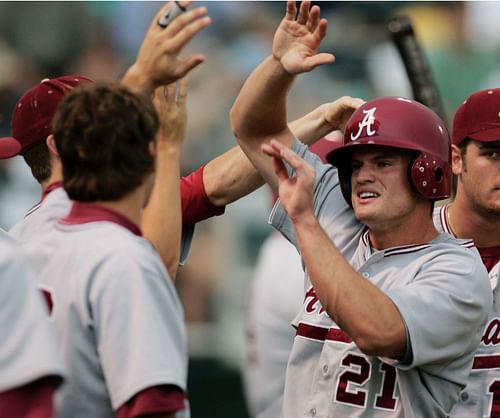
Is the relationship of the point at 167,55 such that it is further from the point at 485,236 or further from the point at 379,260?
the point at 485,236

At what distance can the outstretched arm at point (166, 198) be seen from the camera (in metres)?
3.18

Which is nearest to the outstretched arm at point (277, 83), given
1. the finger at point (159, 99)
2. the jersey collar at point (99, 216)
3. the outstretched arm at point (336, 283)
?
the outstretched arm at point (336, 283)

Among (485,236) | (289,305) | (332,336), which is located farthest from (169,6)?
(289,305)

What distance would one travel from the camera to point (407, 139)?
3.63 metres

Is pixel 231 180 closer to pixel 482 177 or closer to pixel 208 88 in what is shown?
pixel 482 177

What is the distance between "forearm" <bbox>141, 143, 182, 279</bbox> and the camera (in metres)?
3.18

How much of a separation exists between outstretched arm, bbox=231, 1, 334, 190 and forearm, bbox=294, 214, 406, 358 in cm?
58

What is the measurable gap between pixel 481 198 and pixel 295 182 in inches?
45.3

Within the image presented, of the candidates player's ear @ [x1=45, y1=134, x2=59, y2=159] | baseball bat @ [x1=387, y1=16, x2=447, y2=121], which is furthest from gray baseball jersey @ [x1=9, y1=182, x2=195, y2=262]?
baseball bat @ [x1=387, y1=16, x2=447, y2=121]

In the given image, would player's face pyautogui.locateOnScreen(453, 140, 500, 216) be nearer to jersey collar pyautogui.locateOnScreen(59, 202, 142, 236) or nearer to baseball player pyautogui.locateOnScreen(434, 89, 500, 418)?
baseball player pyautogui.locateOnScreen(434, 89, 500, 418)

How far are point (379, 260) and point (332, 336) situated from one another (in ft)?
0.94

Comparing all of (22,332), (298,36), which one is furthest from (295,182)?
(22,332)

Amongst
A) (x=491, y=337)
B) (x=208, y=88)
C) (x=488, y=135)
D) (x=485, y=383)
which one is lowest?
(x=208, y=88)

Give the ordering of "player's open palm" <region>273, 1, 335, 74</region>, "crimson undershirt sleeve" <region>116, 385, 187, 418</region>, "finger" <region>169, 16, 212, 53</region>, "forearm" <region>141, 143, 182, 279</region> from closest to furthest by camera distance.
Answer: "crimson undershirt sleeve" <region>116, 385, 187, 418</region> < "finger" <region>169, 16, 212, 53</region> < "forearm" <region>141, 143, 182, 279</region> < "player's open palm" <region>273, 1, 335, 74</region>
